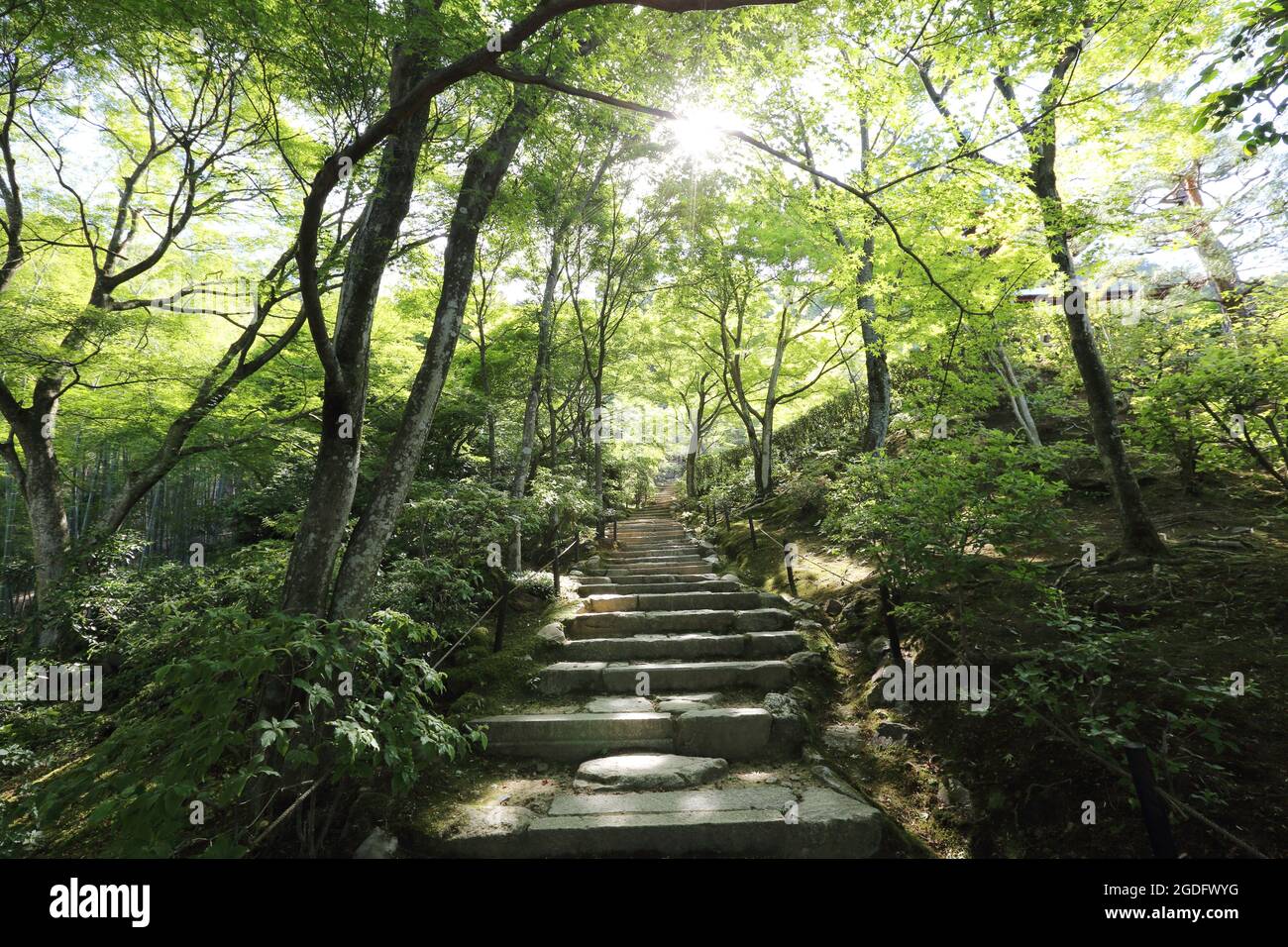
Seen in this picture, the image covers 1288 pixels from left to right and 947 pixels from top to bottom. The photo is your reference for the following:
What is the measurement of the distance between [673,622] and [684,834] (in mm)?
2966

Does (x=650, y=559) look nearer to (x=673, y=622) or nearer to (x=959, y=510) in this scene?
(x=673, y=622)

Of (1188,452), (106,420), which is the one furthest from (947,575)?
(106,420)

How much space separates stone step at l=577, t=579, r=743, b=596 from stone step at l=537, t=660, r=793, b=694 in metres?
2.27

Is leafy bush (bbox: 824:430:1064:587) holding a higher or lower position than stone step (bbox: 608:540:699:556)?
higher

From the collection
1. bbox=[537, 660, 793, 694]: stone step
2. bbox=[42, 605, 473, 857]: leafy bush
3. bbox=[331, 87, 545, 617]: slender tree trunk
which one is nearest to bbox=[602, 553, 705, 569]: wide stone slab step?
bbox=[537, 660, 793, 694]: stone step

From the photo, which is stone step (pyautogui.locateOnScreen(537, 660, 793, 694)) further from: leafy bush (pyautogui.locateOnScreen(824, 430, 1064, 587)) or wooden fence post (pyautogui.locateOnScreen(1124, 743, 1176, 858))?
wooden fence post (pyautogui.locateOnScreen(1124, 743, 1176, 858))

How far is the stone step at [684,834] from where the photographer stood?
2.84 meters

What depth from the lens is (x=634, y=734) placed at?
156 inches

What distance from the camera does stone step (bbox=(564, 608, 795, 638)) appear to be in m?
5.71

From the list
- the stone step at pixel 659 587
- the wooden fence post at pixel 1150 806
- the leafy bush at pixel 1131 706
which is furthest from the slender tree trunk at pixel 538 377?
the wooden fence post at pixel 1150 806

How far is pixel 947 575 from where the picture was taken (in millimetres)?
3748

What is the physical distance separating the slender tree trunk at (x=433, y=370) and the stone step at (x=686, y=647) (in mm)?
2328
